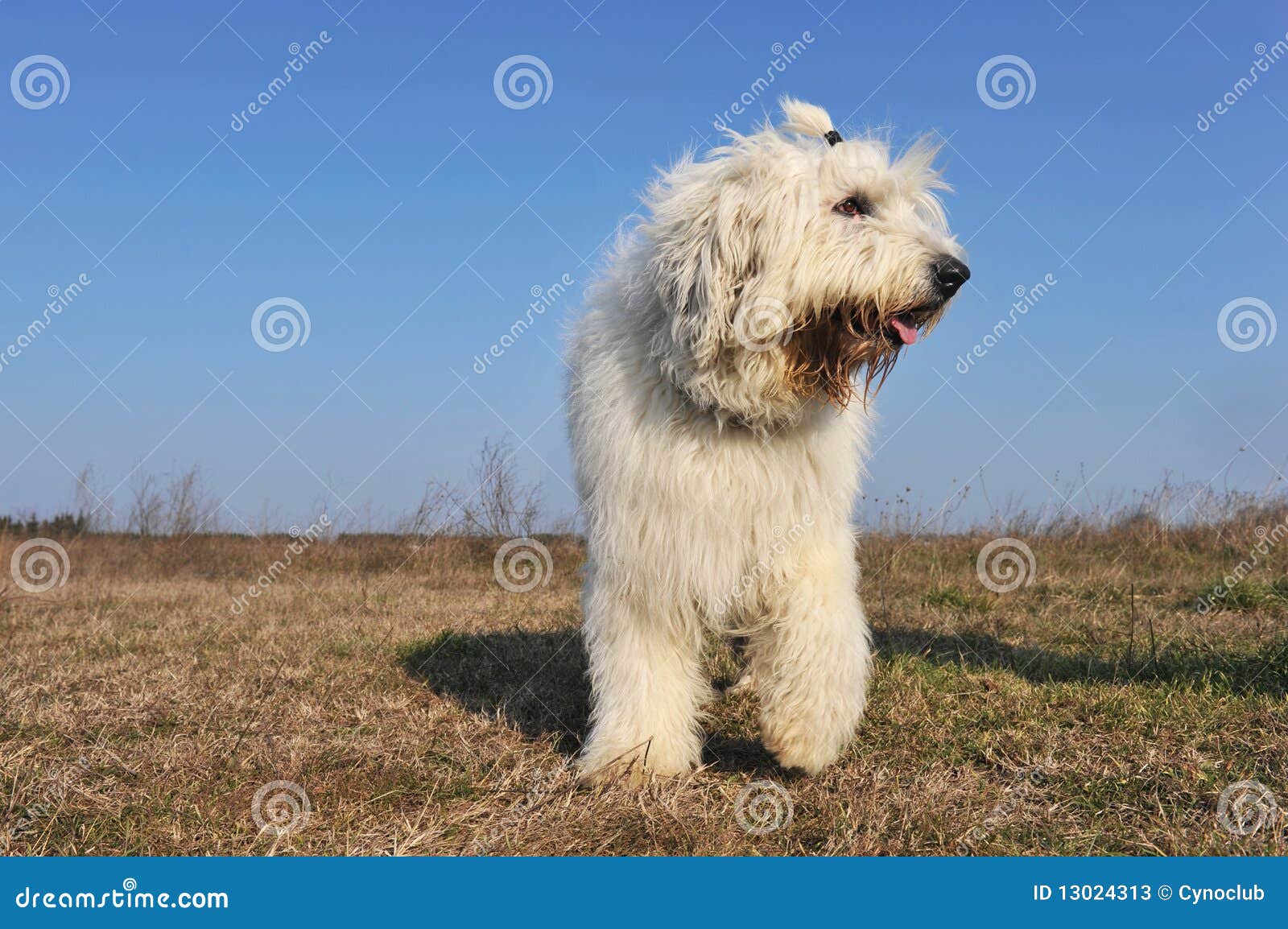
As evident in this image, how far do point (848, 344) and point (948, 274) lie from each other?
42 cm

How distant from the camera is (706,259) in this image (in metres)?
3.68

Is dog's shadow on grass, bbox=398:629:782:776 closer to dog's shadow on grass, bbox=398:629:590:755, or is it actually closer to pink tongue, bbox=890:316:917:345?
dog's shadow on grass, bbox=398:629:590:755

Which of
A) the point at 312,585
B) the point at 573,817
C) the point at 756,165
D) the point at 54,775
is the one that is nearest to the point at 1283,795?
the point at 573,817

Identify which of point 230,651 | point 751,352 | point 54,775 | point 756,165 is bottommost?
point 54,775

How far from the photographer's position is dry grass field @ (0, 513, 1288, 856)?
3.28 meters

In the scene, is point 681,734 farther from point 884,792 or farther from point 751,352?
point 751,352

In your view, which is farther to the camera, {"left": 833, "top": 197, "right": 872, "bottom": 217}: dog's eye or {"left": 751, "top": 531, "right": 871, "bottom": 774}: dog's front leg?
{"left": 751, "top": 531, "right": 871, "bottom": 774}: dog's front leg

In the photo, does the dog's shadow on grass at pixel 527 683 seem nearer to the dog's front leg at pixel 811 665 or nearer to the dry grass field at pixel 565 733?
the dry grass field at pixel 565 733

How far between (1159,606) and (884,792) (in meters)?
4.75

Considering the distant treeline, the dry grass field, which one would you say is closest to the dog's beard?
the dry grass field

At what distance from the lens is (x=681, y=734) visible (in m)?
4.09

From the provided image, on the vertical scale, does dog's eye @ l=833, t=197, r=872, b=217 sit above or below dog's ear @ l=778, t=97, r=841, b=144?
below

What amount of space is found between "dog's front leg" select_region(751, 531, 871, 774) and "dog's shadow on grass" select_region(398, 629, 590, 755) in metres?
0.96

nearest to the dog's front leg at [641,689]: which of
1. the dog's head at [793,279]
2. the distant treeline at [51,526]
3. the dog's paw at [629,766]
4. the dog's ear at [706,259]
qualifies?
the dog's paw at [629,766]
